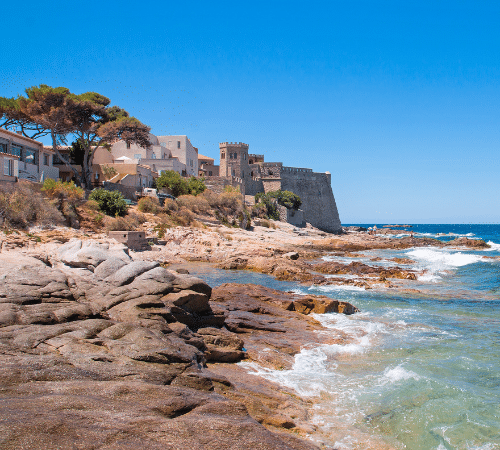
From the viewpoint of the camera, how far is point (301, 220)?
6322 cm

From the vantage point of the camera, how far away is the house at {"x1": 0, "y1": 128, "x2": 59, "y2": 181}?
2406 cm

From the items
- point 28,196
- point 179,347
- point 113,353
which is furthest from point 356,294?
point 28,196

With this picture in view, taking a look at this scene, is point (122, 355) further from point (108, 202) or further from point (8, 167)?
point (108, 202)

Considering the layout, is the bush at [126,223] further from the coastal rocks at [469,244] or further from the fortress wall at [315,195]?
the fortress wall at [315,195]

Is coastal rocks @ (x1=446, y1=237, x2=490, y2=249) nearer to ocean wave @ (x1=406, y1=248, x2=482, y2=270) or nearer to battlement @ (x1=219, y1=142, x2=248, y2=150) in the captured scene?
ocean wave @ (x1=406, y1=248, x2=482, y2=270)

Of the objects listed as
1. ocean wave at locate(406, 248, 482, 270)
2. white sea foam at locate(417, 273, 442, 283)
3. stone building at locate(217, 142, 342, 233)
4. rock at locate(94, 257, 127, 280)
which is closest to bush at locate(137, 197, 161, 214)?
white sea foam at locate(417, 273, 442, 283)

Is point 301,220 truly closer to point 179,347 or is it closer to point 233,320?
point 233,320

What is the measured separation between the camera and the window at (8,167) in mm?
23594

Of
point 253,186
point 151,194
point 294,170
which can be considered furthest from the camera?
point 294,170

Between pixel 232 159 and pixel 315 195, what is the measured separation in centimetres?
1666

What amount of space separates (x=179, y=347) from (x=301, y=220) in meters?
56.9

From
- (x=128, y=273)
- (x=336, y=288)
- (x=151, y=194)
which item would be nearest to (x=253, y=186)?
(x=151, y=194)

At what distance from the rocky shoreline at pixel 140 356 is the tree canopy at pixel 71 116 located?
19.8 metres

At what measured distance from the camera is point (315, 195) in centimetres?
6975
